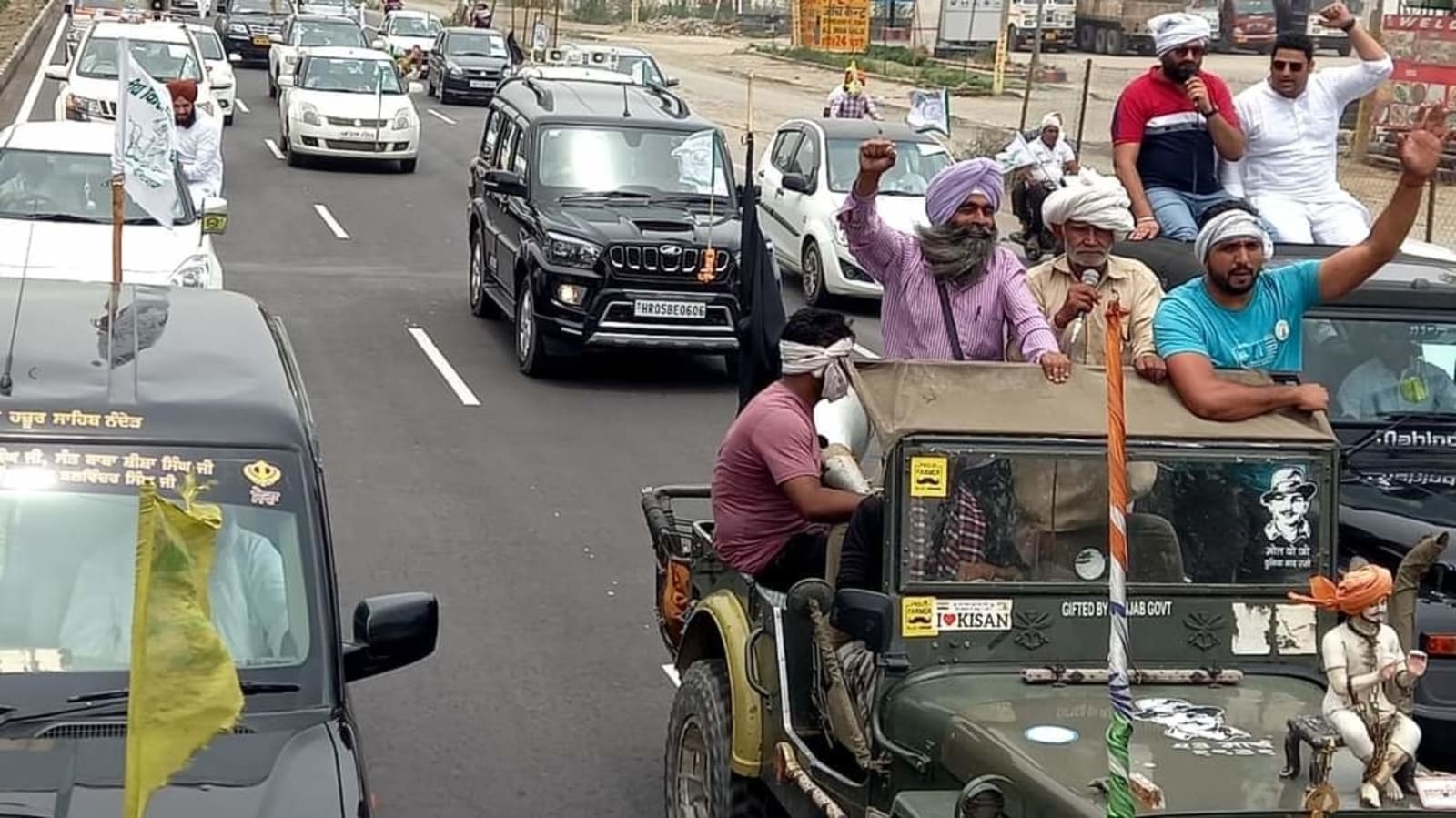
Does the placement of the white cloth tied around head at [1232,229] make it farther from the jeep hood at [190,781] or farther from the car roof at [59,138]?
the car roof at [59,138]

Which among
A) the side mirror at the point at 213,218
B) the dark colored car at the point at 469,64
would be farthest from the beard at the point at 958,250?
the dark colored car at the point at 469,64

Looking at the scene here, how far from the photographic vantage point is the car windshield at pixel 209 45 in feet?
117

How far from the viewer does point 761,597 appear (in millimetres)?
6289

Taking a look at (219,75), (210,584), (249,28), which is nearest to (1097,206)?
(210,584)

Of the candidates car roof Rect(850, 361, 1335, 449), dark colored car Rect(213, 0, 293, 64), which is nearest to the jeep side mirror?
car roof Rect(850, 361, 1335, 449)

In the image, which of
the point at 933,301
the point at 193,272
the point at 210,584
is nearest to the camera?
the point at 210,584

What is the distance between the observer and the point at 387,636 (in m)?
5.40

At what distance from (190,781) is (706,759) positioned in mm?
2099

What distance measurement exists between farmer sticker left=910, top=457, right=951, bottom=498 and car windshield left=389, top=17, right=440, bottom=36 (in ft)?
150

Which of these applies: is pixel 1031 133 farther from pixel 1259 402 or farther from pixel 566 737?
pixel 1259 402

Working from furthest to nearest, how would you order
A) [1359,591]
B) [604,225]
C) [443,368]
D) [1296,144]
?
1. [443,368]
2. [604,225]
3. [1296,144]
4. [1359,591]

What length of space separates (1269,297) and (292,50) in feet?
105

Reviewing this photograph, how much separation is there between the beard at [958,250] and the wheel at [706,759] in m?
1.54

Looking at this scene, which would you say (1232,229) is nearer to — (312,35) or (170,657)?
(170,657)
